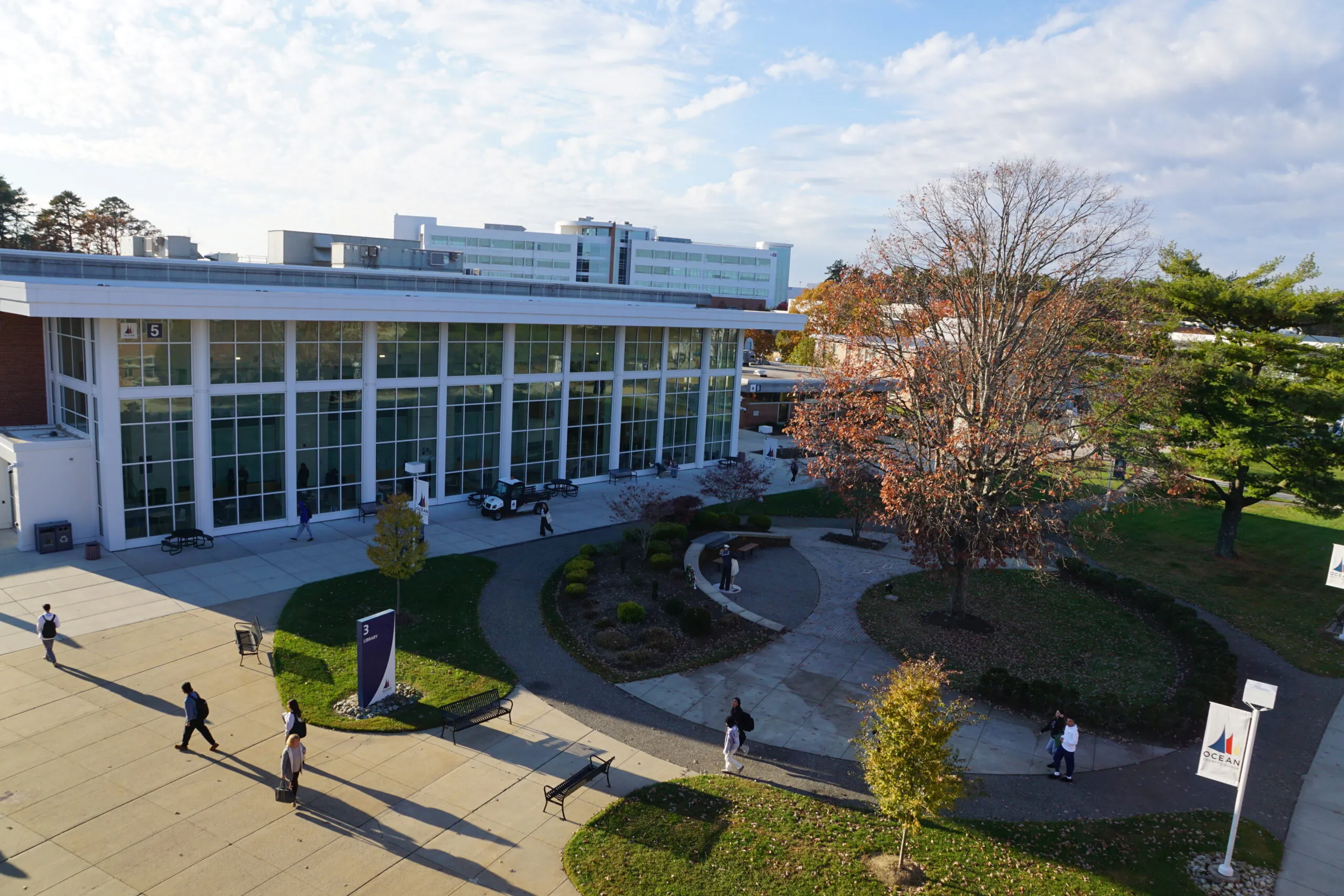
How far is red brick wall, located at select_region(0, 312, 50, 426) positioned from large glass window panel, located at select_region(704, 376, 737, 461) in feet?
93.4

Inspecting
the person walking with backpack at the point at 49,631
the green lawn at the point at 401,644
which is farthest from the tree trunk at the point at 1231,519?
the person walking with backpack at the point at 49,631

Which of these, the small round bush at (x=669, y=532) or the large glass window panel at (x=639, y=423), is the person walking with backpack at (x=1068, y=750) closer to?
the small round bush at (x=669, y=532)

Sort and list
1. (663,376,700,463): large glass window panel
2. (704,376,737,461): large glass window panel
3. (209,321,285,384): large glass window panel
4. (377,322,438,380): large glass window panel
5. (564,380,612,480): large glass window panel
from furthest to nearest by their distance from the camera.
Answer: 1. (704,376,737,461): large glass window panel
2. (663,376,700,463): large glass window panel
3. (564,380,612,480): large glass window panel
4. (377,322,438,380): large glass window panel
5. (209,321,285,384): large glass window panel

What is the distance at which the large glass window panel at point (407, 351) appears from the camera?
31766 mm

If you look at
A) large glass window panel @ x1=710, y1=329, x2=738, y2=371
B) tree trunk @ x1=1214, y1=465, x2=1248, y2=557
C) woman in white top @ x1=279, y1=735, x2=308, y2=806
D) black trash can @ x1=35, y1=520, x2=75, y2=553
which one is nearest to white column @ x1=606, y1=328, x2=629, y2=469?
large glass window panel @ x1=710, y1=329, x2=738, y2=371

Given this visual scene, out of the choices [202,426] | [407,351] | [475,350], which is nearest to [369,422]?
[407,351]

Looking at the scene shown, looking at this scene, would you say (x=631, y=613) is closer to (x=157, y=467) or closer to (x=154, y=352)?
(x=157, y=467)

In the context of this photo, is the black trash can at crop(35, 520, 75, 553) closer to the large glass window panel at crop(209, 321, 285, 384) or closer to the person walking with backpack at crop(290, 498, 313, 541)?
the large glass window panel at crop(209, 321, 285, 384)

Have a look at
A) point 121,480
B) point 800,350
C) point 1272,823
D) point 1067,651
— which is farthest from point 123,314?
point 800,350

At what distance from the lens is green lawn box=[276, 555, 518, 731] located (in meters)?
17.8

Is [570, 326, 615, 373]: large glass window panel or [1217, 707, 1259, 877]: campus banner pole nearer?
[1217, 707, 1259, 877]: campus banner pole

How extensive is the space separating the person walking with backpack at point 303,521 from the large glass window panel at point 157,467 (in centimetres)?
315

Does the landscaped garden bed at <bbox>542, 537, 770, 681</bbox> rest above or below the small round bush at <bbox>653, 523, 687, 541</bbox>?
below

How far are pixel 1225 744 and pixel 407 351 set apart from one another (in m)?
28.1
